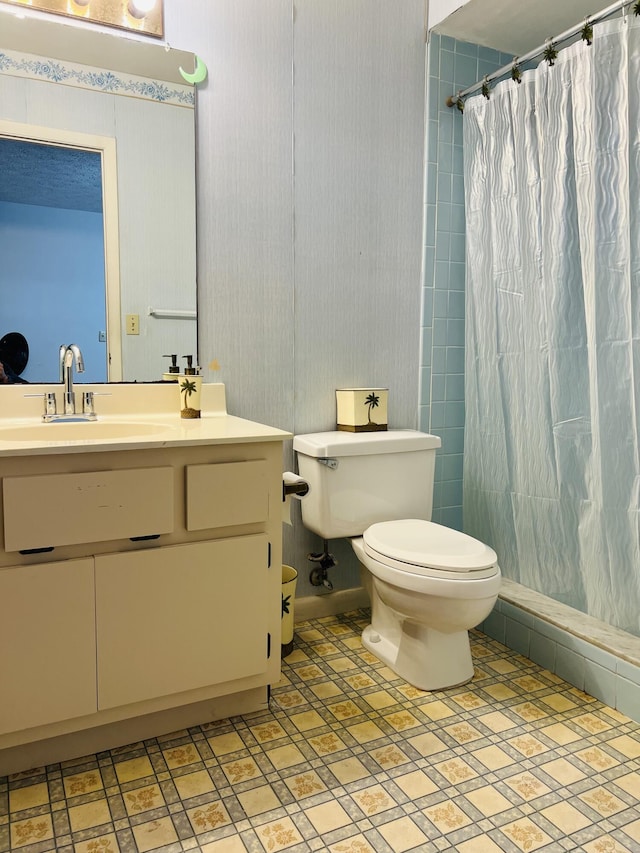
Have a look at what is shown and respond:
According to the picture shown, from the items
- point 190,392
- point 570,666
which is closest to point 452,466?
point 570,666

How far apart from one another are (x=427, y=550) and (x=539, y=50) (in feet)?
5.07

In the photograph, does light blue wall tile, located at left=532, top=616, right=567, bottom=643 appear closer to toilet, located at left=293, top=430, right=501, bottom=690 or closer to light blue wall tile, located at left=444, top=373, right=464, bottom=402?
toilet, located at left=293, top=430, right=501, bottom=690

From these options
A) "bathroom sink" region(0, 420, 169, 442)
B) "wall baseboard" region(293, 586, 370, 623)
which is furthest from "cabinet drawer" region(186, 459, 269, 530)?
"wall baseboard" region(293, 586, 370, 623)

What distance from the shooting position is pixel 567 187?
193cm

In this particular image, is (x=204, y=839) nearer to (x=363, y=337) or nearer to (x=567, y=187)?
(x=363, y=337)

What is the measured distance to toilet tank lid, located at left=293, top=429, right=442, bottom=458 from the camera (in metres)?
2.00

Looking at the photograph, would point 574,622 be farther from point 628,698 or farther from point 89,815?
point 89,815

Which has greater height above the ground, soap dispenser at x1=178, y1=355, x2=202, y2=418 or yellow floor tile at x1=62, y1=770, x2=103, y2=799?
soap dispenser at x1=178, y1=355, x2=202, y2=418

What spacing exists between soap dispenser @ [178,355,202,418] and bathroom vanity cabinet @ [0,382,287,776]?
25 cm

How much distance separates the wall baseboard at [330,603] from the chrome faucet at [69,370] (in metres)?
1.02

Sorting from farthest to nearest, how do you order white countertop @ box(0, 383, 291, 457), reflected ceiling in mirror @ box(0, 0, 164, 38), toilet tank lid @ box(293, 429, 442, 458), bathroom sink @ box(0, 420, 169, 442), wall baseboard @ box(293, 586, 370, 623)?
wall baseboard @ box(293, 586, 370, 623) < toilet tank lid @ box(293, 429, 442, 458) < reflected ceiling in mirror @ box(0, 0, 164, 38) < bathroom sink @ box(0, 420, 169, 442) < white countertop @ box(0, 383, 291, 457)

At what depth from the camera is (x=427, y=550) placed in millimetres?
1787

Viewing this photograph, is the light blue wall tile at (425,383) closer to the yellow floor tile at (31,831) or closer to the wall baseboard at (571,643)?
the wall baseboard at (571,643)

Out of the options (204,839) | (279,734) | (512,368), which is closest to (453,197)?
(512,368)
